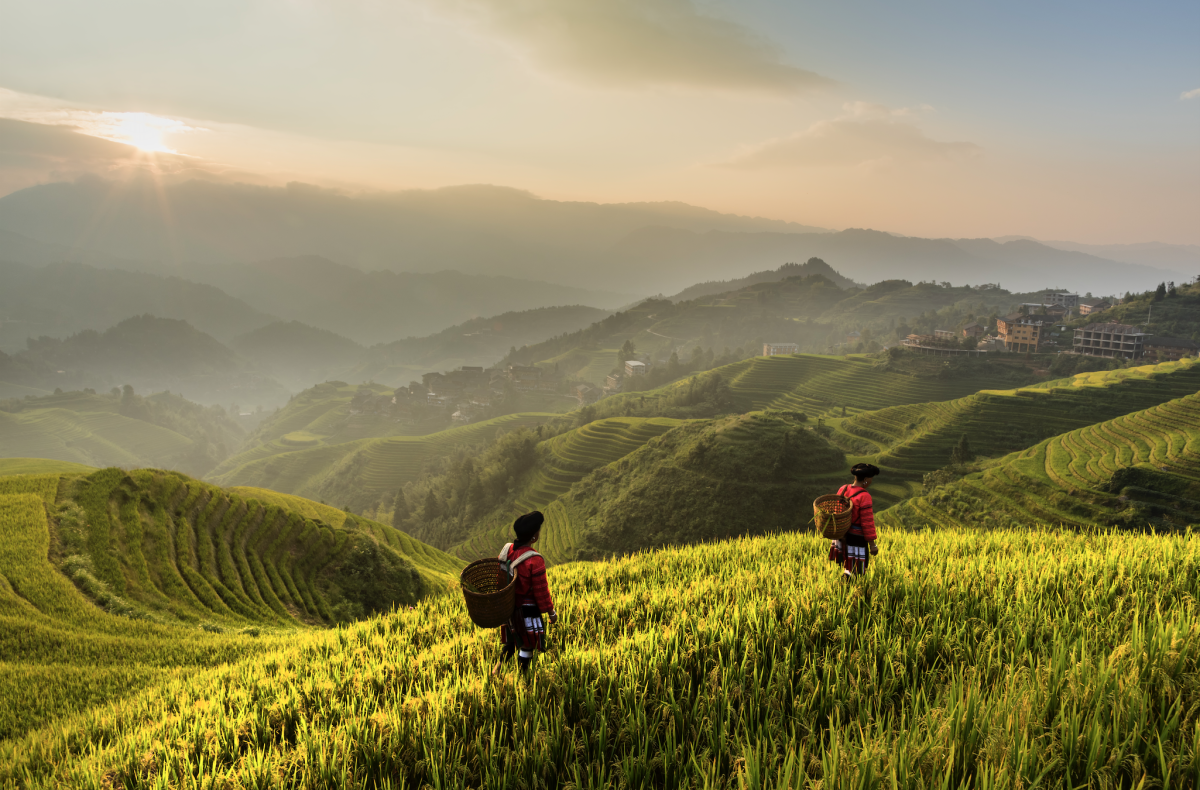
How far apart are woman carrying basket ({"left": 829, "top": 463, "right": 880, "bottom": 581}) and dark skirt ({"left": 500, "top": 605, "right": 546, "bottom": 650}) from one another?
14.0ft

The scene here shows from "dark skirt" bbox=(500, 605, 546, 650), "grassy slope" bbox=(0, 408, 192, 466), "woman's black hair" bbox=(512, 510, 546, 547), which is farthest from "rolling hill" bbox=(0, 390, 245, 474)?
"woman's black hair" bbox=(512, 510, 546, 547)

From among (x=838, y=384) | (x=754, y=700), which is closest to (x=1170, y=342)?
(x=838, y=384)

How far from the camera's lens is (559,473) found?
92000 mm

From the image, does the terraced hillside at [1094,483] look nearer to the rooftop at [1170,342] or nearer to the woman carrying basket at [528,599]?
the woman carrying basket at [528,599]

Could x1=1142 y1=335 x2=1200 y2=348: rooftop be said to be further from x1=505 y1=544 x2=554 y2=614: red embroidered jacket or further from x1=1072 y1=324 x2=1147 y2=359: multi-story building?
x1=505 y1=544 x2=554 y2=614: red embroidered jacket

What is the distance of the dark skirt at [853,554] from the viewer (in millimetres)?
7200

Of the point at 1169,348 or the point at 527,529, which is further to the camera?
the point at 1169,348

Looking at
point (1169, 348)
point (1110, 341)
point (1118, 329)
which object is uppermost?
point (1118, 329)

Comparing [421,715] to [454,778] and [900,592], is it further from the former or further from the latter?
[900,592]

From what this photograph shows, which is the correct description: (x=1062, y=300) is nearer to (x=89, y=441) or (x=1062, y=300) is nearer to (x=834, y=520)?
(x=834, y=520)

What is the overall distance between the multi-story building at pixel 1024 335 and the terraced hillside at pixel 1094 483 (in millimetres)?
71712

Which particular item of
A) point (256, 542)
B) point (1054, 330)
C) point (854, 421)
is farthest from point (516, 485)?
point (1054, 330)

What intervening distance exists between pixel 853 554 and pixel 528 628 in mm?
4713

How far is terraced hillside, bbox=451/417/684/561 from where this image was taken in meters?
76.0
